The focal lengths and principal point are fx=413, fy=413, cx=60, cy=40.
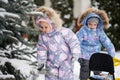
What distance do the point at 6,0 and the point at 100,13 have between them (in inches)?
57.3

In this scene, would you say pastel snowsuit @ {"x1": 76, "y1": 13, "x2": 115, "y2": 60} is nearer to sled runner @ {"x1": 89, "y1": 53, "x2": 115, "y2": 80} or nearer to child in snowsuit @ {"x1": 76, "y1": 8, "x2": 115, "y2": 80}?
child in snowsuit @ {"x1": 76, "y1": 8, "x2": 115, "y2": 80}

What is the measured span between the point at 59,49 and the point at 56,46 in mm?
54

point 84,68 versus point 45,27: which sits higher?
point 45,27

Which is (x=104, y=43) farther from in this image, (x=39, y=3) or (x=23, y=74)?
(x=39, y=3)

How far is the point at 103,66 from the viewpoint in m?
5.23

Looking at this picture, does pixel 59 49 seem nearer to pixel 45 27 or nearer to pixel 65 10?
pixel 45 27

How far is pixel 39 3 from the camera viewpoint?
15.2 metres

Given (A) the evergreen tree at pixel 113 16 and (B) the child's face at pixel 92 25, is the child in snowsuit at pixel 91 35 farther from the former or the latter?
(A) the evergreen tree at pixel 113 16

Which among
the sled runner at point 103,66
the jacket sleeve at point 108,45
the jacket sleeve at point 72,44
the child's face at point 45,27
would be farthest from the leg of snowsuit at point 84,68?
the child's face at point 45,27

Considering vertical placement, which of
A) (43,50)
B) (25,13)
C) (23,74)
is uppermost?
(25,13)

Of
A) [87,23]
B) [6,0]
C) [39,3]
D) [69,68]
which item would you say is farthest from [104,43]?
[39,3]

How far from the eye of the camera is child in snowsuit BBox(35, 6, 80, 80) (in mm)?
5191

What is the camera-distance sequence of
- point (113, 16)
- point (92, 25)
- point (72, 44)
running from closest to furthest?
point (72, 44), point (92, 25), point (113, 16)

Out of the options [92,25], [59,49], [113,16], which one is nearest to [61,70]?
[59,49]
